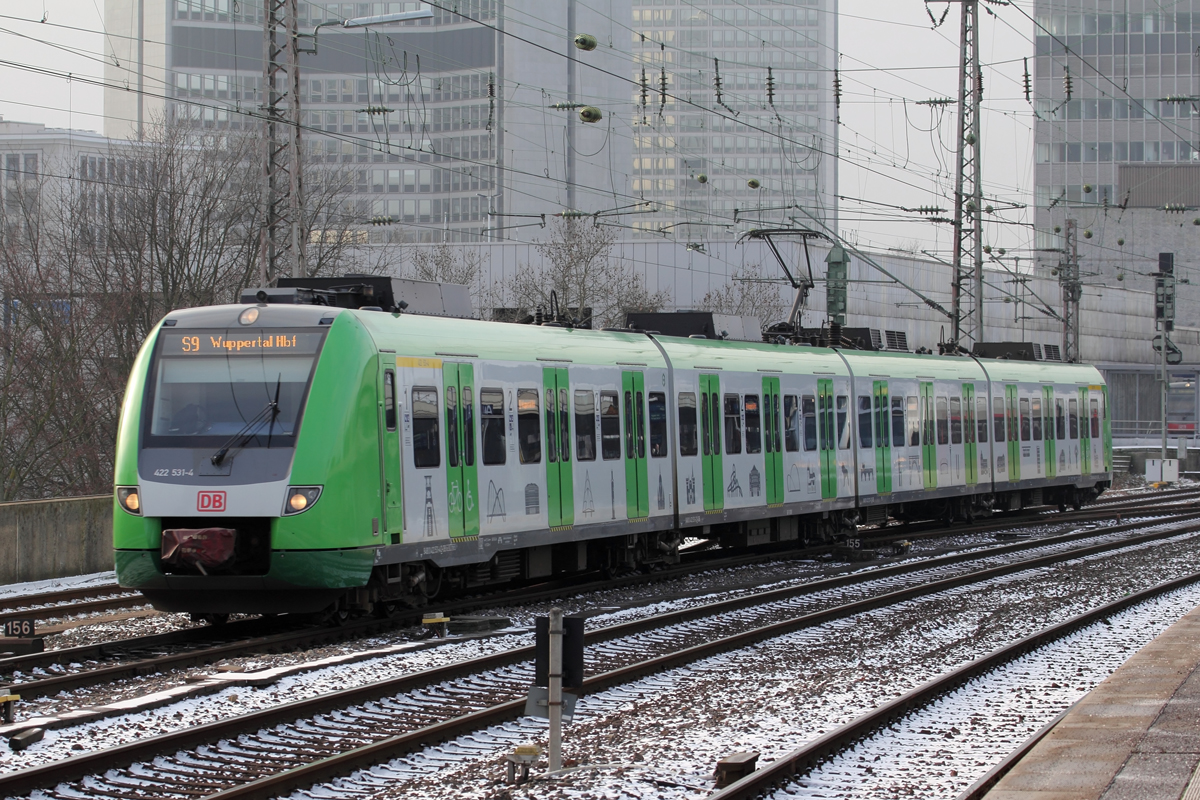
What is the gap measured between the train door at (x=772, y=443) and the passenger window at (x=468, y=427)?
7542 mm

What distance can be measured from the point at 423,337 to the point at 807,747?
24.1ft

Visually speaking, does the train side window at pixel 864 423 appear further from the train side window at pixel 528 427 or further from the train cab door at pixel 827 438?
the train side window at pixel 528 427

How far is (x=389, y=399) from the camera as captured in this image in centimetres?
1416

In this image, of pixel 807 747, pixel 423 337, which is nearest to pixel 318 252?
pixel 423 337

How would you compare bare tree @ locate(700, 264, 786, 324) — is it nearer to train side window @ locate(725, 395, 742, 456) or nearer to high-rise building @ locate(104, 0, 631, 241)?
train side window @ locate(725, 395, 742, 456)

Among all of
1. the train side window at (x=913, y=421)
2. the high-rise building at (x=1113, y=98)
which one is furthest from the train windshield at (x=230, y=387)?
the high-rise building at (x=1113, y=98)

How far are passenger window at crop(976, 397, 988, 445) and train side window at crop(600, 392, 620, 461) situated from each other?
13159 millimetres

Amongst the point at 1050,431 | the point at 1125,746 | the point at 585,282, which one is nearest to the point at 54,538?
the point at 1125,746

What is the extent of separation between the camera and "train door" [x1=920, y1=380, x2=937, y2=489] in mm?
27531

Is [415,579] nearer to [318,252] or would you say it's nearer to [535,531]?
[535,531]

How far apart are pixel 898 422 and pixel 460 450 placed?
42.5ft

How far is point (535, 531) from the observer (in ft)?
54.9

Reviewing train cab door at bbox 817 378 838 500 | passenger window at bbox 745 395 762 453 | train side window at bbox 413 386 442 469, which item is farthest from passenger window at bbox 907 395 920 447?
train side window at bbox 413 386 442 469

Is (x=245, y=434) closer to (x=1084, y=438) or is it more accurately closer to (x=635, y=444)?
(x=635, y=444)
